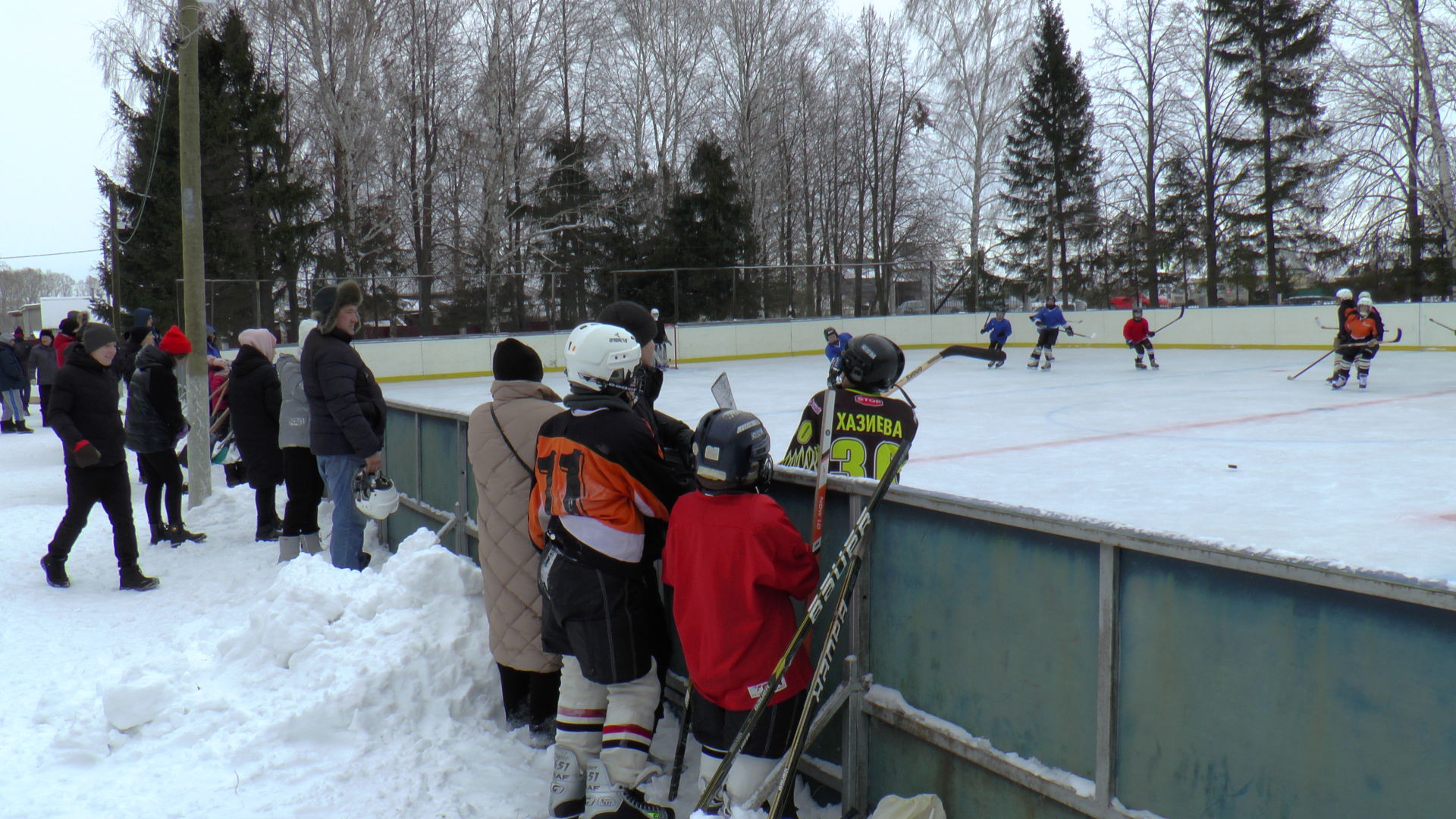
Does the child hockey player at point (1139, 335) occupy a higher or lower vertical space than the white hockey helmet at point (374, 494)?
higher

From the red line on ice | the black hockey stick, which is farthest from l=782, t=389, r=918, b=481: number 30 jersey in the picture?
→ the red line on ice

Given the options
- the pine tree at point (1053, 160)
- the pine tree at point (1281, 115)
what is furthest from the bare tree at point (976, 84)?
the pine tree at point (1281, 115)

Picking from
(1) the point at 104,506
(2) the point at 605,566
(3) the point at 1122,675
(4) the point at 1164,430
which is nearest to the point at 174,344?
(1) the point at 104,506

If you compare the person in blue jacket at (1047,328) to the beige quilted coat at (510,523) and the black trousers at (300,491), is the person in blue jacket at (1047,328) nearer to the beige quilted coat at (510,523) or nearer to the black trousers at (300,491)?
the black trousers at (300,491)

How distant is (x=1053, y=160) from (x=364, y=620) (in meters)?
32.0

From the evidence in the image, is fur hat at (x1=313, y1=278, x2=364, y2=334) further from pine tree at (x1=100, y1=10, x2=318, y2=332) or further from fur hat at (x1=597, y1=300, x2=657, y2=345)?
pine tree at (x1=100, y1=10, x2=318, y2=332)

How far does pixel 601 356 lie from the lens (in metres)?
2.92

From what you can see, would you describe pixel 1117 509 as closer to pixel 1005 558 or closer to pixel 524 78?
pixel 1005 558

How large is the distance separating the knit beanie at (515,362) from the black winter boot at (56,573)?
3522mm

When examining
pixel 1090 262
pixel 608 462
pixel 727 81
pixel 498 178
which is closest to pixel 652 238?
pixel 498 178

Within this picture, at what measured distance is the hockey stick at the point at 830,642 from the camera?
253 cm

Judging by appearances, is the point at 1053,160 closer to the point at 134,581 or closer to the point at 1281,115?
the point at 1281,115

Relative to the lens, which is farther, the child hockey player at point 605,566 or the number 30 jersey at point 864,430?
the number 30 jersey at point 864,430

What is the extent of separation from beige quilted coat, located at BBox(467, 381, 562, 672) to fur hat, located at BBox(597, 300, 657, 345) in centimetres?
36
